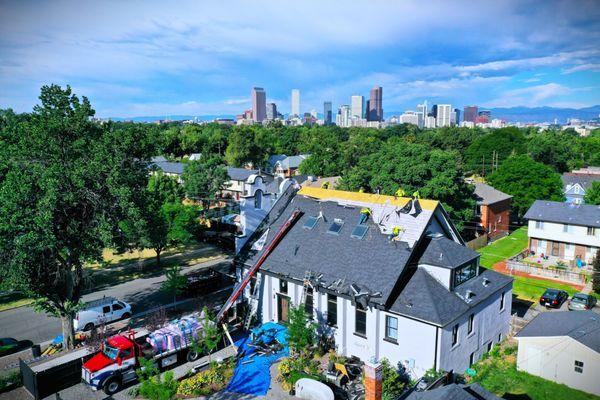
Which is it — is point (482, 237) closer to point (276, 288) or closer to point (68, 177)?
point (276, 288)

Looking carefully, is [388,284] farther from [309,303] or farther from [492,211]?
[492,211]

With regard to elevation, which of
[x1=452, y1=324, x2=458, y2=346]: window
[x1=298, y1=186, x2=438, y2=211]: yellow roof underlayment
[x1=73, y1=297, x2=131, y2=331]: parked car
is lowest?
[x1=73, y1=297, x2=131, y2=331]: parked car

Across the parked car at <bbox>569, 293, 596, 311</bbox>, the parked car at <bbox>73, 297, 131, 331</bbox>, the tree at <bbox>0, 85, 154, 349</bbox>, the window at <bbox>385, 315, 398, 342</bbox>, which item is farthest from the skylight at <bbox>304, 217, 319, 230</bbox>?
the parked car at <bbox>569, 293, 596, 311</bbox>

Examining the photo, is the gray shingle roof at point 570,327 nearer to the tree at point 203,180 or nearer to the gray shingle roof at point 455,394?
the gray shingle roof at point 455,394

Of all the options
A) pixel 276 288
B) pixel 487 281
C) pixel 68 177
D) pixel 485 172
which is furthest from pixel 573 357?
pixel 485 172

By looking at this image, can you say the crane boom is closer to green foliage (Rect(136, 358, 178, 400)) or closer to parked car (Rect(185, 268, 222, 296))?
green foliage (Rect(136, 358, 178, 400))

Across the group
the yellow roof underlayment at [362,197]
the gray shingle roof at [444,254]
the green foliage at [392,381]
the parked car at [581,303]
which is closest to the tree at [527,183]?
the parked car at [581,303]

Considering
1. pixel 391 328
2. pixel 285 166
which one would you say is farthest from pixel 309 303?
pixel 285 166
